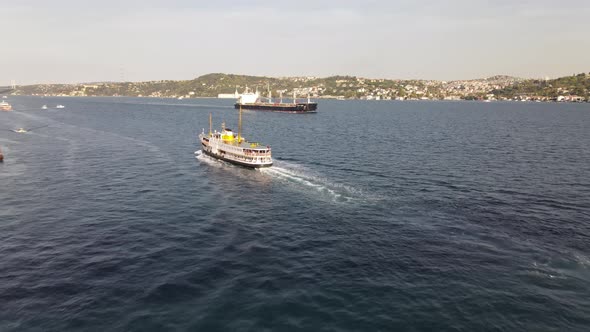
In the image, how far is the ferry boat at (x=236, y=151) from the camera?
289 ft

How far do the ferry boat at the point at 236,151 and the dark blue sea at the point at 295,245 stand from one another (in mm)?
3190

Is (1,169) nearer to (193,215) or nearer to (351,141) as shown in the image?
(193,215)

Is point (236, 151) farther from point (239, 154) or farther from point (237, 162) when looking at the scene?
point (237, 162)

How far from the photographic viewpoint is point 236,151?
303ft

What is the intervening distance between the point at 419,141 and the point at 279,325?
373 ft

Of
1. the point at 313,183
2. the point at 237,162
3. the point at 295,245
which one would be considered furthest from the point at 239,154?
the point at 295,245

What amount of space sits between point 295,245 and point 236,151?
49.0m

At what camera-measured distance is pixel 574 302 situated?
116ft

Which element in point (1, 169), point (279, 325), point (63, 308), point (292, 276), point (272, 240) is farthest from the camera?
point (1, 169)

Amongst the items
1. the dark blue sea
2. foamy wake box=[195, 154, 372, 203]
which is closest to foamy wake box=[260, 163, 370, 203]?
foamy wake box=[195, 154, 372, 203]

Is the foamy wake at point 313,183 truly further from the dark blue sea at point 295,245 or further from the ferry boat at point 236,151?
the ferry boat at point 236,151

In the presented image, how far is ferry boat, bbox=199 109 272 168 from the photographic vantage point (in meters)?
88.0

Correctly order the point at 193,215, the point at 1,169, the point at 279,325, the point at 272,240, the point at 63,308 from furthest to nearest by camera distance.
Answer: the point at 1,169
the point at 193,215
the point at 272,240
the point at 63,308
the point at 279,325

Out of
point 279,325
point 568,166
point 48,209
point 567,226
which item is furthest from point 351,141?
point 279,325
